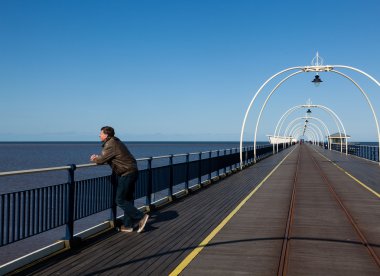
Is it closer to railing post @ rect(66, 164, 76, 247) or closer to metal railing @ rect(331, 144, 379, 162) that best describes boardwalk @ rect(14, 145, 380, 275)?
railing post @ rect(66, 164, 76, 247)

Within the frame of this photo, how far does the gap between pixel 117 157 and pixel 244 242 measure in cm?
258

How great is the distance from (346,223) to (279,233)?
1.86 metres

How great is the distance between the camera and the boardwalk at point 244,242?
234 inches

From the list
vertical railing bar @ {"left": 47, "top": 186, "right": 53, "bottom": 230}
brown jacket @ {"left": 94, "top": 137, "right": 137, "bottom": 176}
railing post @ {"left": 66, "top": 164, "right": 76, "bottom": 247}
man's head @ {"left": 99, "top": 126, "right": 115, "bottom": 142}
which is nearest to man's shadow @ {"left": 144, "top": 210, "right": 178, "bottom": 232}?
brown jacket @ {"left": 94, "top": 137, "right": 137, "bottom": 176}

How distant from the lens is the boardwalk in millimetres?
5934

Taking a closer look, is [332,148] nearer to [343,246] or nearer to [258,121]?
[258,121]

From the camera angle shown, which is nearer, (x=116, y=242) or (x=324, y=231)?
(x=116, y=242)

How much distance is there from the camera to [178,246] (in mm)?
7121

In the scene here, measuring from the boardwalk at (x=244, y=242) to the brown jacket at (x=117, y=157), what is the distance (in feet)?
3.80

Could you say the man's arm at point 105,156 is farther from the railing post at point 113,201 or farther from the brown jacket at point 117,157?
the railing post at point 113,201

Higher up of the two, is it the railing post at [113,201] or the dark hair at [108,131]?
the dark hair at [108,131]

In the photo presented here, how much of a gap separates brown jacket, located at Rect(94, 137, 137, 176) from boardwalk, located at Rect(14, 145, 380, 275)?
1158 mm

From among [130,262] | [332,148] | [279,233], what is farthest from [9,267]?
[332,148]

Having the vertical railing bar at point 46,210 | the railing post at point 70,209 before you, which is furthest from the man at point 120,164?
the vertical railing bar at point 46,210
